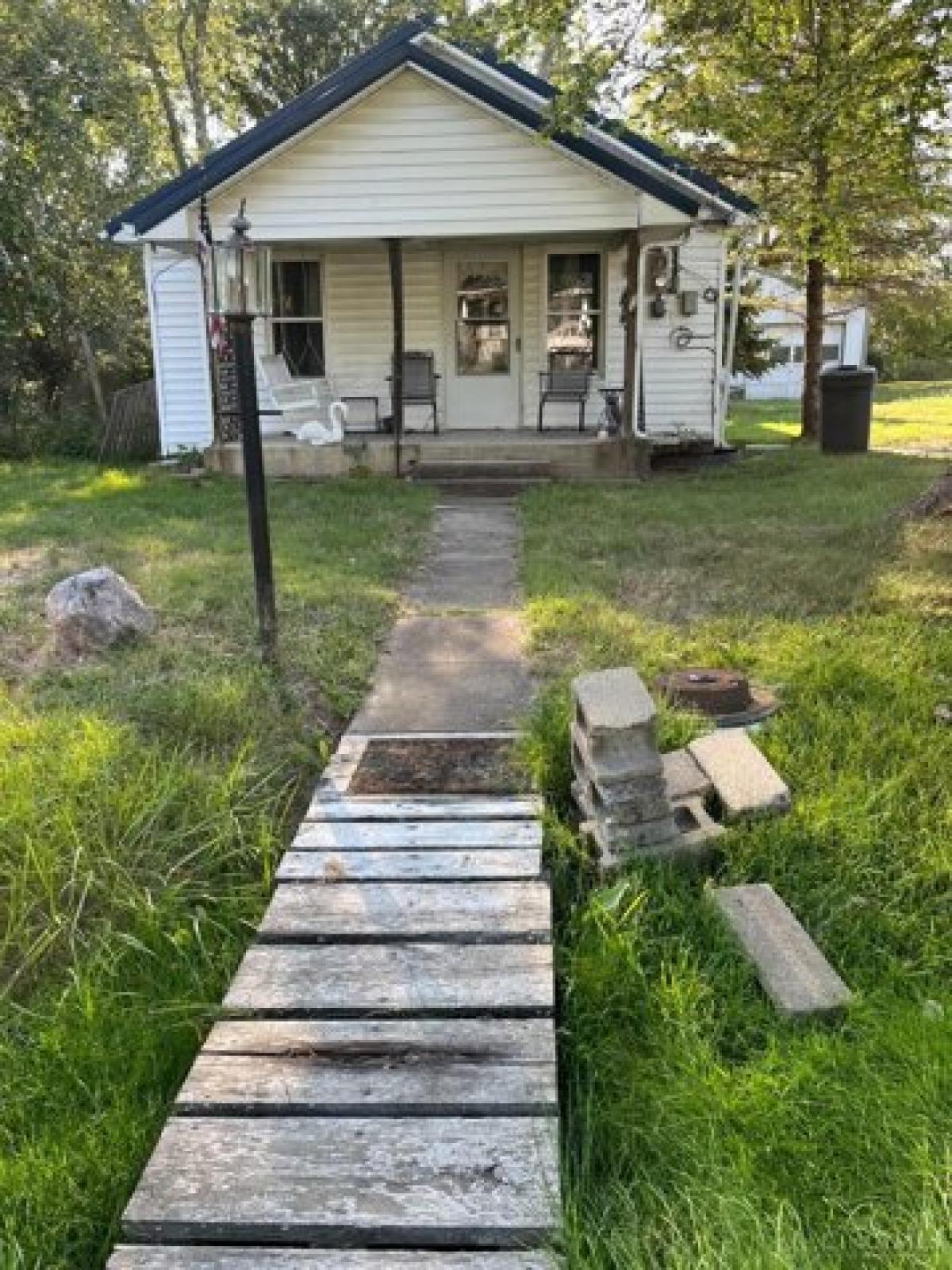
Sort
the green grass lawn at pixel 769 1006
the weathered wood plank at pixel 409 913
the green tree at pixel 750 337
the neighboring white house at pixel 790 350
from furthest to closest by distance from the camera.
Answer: the neighboring white house at pixel 790 350, the green tree at pixel 750 337, the weathered wood plank at pixel 409 913, the green grass lawn at pixel 769 1006

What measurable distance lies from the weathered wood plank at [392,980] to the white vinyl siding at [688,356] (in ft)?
35.5

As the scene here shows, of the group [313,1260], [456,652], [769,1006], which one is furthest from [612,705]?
[456,652]

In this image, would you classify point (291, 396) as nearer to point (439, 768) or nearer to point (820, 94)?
point (820, 94)

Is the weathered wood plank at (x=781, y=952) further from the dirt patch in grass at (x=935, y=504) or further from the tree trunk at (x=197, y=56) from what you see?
the tree trunk at (x=197, y=56)

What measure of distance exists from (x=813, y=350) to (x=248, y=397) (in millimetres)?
12833

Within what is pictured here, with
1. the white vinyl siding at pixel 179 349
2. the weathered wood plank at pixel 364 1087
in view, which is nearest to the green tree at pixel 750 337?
the white vinyl siding at pixel 179 349

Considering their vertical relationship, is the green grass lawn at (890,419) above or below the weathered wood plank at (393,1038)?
above

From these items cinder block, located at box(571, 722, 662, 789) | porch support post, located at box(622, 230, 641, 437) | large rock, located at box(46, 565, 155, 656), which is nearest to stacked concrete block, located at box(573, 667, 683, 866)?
cinder block, located at box(571, 722, 662, 789)

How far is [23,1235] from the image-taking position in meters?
1.83

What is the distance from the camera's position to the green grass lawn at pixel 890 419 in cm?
1589

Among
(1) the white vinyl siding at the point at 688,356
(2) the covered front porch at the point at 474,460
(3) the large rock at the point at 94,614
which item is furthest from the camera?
(1) the white vinyl siding at the point at 688,356

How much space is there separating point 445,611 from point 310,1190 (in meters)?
4.21

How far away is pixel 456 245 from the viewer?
12.6 metres

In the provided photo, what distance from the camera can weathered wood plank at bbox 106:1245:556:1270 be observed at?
1.65 metres
